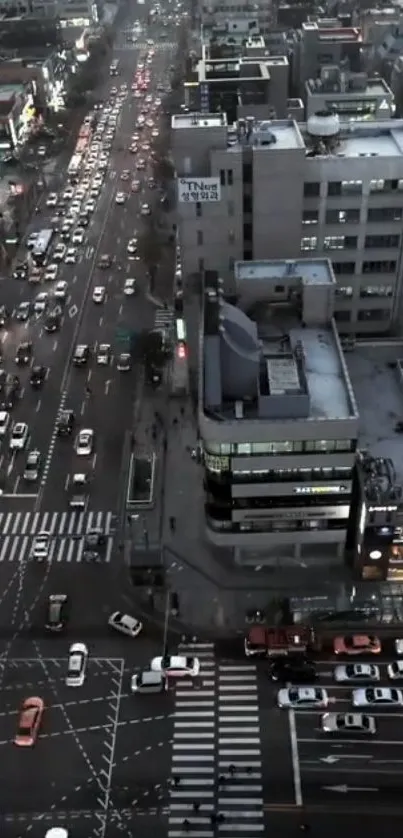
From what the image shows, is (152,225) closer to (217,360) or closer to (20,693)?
(217,360)

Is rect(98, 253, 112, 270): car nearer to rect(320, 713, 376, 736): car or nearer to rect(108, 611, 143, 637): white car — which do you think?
rect(108, 611, 143, 637): white car

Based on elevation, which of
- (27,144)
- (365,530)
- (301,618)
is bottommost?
(301,618)

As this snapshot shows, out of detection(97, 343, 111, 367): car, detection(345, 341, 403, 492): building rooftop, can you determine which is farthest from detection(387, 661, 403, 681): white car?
detection(97, 343, 111, 367): car

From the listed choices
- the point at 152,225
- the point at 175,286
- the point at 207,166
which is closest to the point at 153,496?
the point at 207,166

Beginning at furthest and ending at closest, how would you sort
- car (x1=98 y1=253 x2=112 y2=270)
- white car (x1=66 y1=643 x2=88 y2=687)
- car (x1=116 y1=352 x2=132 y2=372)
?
car (x1=98 y1=253 x2=112 y2=270)
car (x1=116 y1=352 x2=132 y2=372)
white car (x1=66 y1=643 x2=88 y2=687)

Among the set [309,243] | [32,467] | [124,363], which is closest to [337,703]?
[32,467]

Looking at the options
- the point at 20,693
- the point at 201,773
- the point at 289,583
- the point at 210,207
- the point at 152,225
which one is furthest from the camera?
the point at 152,225
